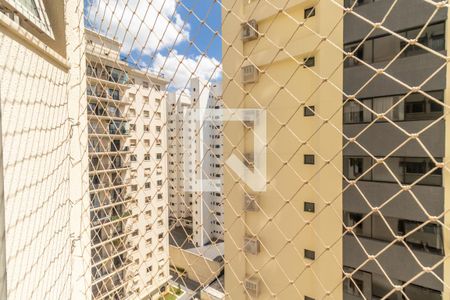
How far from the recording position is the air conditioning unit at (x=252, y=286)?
98cm

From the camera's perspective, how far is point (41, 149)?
1.85ft

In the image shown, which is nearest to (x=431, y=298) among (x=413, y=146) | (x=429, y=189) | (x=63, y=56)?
(x=429, y=189)

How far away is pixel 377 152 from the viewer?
1613mm

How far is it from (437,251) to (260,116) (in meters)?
1.63

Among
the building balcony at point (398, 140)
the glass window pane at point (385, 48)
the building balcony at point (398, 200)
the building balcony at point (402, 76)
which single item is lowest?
the building balcony at point (398, 200)

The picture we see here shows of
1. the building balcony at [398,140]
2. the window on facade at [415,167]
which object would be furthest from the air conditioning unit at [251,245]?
the window on facade at [415,167]

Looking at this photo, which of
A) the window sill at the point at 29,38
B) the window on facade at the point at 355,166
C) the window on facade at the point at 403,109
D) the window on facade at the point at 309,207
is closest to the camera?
the window sill at the point at 29,38

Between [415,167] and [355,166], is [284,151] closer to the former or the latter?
[355,166]

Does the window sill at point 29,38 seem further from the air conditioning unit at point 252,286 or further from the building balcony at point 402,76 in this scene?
the building balcony at point 402,76

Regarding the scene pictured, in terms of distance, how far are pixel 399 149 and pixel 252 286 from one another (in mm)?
1383

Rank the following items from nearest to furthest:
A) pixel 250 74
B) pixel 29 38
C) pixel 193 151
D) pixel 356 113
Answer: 1. pixel 29 38
2. pixel 250 74
3. pixel 193 151
4. pixel 356 113

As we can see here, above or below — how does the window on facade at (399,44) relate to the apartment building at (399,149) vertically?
above

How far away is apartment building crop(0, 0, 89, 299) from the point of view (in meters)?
0.44

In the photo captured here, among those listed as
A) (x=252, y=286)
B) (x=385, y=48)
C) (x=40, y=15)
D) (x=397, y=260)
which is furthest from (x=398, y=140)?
(x=40, y=15)
